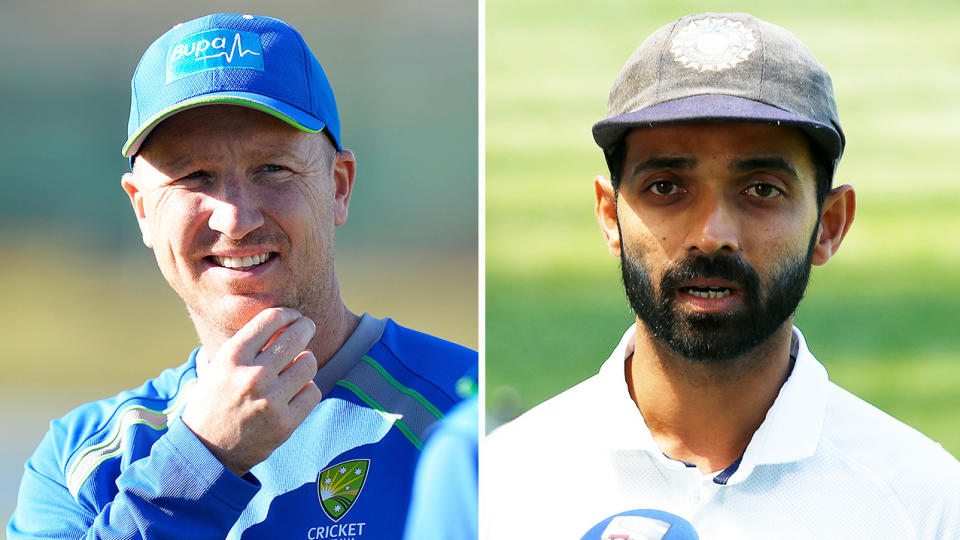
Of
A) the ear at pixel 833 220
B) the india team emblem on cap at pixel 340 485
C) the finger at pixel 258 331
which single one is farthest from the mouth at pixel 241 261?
the ear at pixel 833 220

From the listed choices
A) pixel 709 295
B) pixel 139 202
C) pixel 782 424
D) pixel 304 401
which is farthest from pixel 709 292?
pixel 139 202

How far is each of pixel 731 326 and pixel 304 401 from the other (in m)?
0.69

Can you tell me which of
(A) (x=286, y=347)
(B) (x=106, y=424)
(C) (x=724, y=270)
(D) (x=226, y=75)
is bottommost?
(B) (x=106, y=424)

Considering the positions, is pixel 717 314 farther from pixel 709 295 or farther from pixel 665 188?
pixel 665 188

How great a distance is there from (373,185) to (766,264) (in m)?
1.01

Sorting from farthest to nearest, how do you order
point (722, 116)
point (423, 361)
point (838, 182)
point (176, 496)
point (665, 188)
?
point (838, 182), point (423, 361), point (665, 188), point (722, 116), point (176, 496)

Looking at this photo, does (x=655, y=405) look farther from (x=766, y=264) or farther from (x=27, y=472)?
(x=27, y=472)

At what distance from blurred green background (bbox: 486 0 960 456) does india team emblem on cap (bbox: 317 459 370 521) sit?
85 cm

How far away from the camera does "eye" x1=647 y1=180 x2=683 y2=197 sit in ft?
4.89

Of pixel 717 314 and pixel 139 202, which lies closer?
pixel 717 314

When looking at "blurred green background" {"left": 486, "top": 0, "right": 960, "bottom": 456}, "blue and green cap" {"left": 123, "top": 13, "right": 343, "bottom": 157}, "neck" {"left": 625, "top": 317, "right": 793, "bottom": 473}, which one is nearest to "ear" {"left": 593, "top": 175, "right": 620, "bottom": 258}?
"neck" {"left": 625, "top": 317, "right": 793, "bottom": 473}

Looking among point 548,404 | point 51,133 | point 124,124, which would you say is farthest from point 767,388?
point 51,133

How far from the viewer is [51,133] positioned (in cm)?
240

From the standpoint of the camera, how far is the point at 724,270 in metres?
1.45
